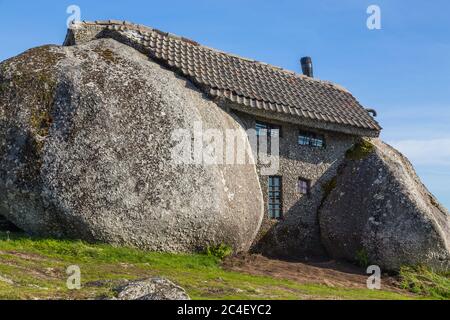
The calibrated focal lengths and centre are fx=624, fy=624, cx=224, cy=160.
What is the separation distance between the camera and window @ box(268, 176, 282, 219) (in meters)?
25.8

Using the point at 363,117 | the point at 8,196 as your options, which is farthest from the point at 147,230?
the point at 363,117

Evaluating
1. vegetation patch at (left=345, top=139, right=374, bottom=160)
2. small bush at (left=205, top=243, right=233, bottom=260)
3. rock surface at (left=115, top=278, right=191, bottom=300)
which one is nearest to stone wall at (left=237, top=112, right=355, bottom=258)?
vegetation patch at (left=345, top=139, right=374, bottom=160)

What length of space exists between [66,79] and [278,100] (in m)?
9.05

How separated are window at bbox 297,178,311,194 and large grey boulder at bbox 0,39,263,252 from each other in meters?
4.30

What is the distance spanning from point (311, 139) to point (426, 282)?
7974 millimetres

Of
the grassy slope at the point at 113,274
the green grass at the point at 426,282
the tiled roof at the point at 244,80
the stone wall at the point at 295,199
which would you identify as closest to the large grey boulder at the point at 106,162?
the grassy slope at the point at 113,274

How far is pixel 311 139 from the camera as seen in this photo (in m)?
27.5

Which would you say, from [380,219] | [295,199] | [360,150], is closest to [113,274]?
[295,199]

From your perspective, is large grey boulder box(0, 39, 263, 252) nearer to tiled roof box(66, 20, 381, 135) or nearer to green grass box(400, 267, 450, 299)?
tiled roof box(66, 20, 381, 135)

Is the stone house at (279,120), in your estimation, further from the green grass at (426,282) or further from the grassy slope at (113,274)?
the grassy slope at (113,274)

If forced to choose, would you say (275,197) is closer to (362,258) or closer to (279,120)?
(279,120)

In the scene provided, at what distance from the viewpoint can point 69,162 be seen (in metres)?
20.3

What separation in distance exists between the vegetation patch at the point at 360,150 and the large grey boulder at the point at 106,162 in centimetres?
713
